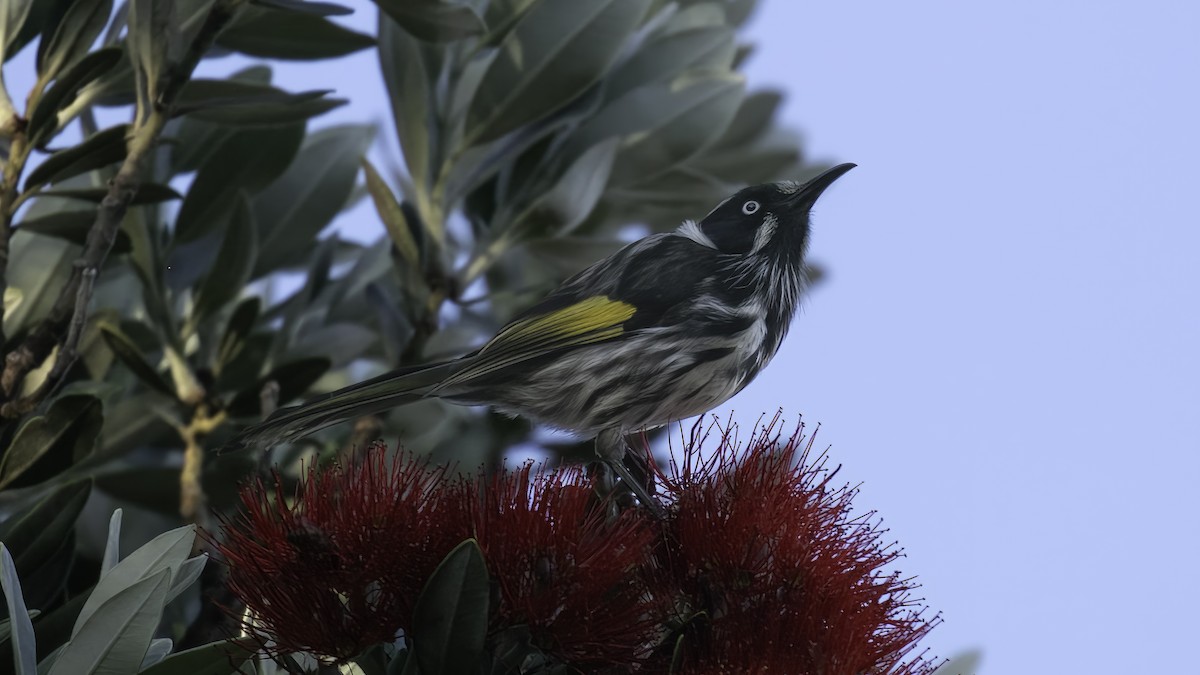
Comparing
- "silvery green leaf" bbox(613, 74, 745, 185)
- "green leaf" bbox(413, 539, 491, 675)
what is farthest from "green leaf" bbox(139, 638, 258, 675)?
"silvery green leaf" bbox(613, 74, 745, 185)

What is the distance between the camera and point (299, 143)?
3443 mm

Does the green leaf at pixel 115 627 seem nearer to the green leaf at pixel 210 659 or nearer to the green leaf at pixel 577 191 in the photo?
the green leaf at pixel 210 659

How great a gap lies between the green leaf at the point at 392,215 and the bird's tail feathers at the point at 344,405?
80cm

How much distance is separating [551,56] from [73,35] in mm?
1027

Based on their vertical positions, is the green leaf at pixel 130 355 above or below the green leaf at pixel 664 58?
below

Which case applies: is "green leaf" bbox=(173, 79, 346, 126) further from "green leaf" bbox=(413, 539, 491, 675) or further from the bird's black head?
"green leaf" bbox=(413, 539, 491, 675)

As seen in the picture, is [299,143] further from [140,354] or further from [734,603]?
[734,603]

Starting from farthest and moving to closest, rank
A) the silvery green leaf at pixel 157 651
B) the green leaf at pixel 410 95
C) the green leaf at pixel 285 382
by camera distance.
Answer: the green leaf at pixel 410 95
the green leaf at pixel 285 382
the silvery green leaf at pixel 157 651

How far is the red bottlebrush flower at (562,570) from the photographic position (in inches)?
79.9

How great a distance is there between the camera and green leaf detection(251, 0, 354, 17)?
2742 mm

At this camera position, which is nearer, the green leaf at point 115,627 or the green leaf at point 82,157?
the green leaf at point 115,627

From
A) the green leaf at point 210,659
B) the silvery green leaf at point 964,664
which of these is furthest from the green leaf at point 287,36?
the silvery green leaf at point 964,664

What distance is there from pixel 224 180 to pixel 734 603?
176cm

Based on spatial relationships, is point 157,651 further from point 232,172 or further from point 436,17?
point 232,172
